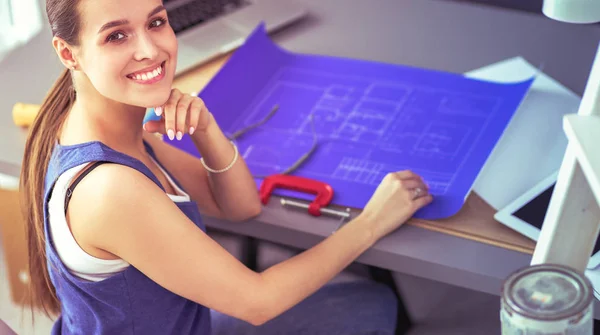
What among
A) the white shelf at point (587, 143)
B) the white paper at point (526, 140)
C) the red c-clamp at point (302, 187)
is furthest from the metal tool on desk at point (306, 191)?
the white shelf at point (587, 143)

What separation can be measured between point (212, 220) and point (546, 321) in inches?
30.6

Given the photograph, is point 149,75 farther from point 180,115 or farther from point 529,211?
point 529,211

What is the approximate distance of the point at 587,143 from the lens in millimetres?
803

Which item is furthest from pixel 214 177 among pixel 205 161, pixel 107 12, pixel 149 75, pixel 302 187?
pixel 107 12

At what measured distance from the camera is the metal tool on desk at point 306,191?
4.24 feet

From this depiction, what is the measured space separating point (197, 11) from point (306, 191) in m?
0.66

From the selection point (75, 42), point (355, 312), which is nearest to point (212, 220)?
point (355, 312)

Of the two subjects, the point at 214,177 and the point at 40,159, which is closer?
the point at 40,159

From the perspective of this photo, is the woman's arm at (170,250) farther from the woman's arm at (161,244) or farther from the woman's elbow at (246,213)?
the woman's elbow at (246,213)

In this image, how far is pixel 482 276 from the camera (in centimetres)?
117

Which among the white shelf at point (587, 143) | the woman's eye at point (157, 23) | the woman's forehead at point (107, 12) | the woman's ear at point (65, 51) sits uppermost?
the woman's forehead at point (107, 12)

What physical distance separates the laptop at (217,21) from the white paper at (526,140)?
0.44m

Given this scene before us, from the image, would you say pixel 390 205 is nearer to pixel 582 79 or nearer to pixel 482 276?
pixel 482 276

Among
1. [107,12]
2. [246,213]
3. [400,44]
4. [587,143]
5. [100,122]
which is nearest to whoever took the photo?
[587,143]
